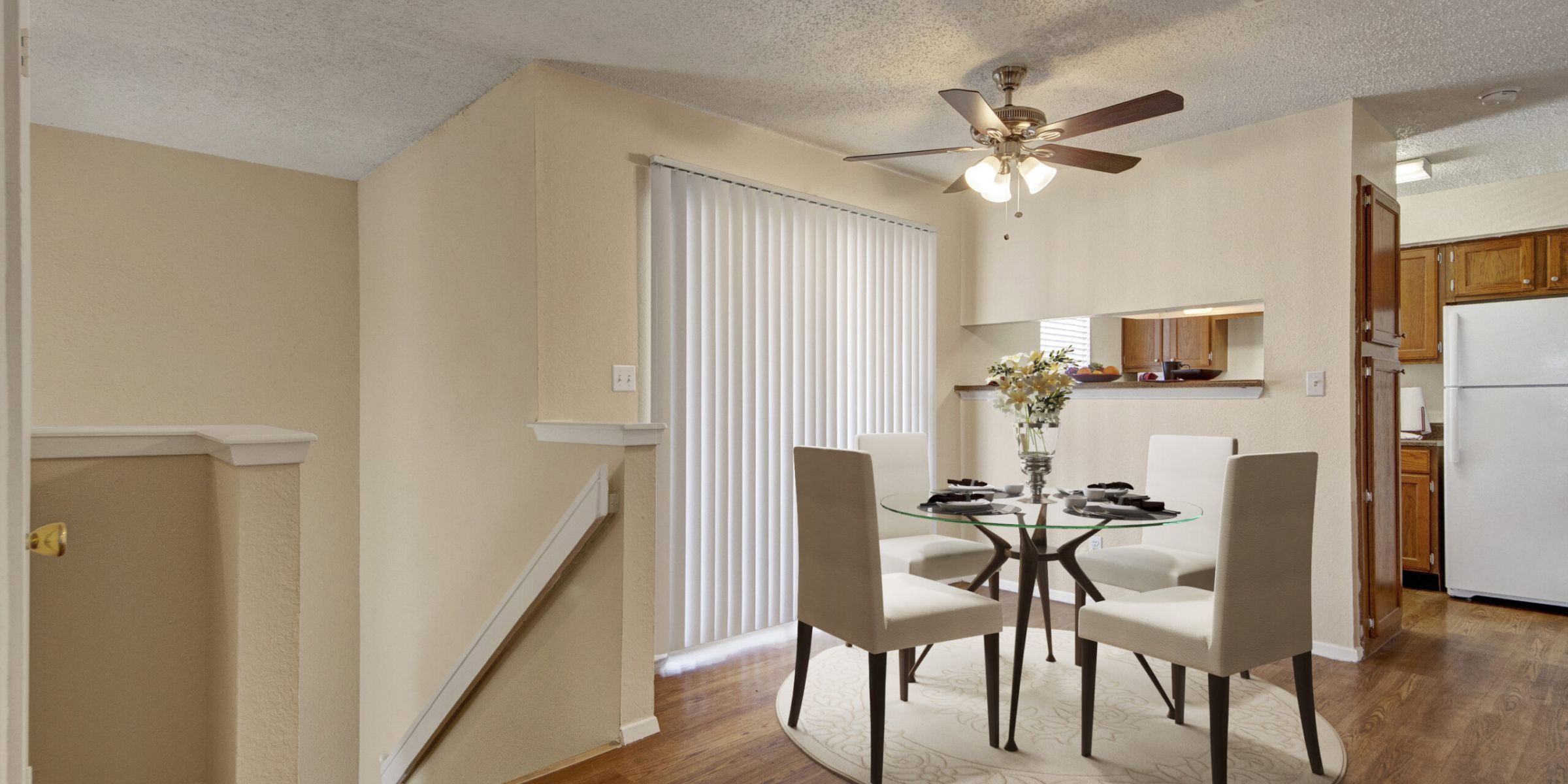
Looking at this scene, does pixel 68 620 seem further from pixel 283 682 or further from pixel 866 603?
pixel 866 603

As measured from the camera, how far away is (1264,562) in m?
2.17

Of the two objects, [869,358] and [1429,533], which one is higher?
[869,358]

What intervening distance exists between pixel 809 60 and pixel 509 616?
2.33 meters

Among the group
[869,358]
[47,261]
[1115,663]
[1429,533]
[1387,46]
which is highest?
[1387,46]

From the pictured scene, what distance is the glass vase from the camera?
2938mm

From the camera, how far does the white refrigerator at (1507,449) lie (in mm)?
4059

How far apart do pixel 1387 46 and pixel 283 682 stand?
3906 millimetres

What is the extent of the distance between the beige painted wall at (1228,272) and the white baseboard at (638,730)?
2.48 m

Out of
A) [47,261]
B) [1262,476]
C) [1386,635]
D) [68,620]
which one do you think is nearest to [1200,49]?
[1262,476]

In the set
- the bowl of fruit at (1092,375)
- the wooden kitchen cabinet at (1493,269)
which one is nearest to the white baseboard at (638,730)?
the bowl of fruit at (1092,375)

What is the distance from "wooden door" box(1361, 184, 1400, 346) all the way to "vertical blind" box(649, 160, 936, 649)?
6.88 feet

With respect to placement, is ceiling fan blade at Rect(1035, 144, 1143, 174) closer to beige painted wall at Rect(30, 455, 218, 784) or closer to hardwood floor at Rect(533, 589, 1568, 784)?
hardwood floor at Rect(533, 589, 1568, 784)

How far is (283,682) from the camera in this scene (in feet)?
6.32

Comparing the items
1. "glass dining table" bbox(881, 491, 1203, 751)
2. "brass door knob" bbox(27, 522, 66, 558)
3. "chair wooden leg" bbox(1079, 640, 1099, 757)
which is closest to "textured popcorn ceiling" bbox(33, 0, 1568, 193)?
"glass dining table" bbox(881, 491, 1203, 751)
